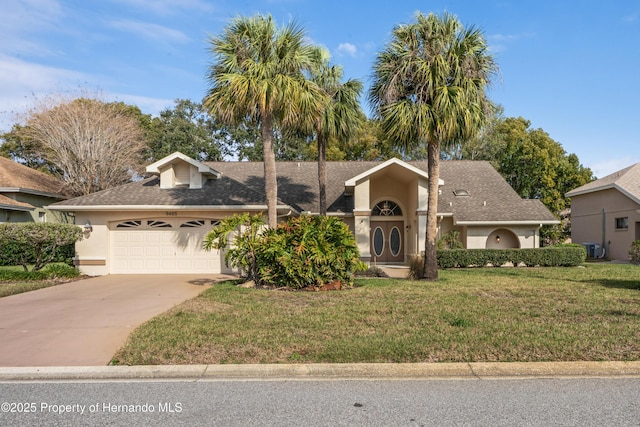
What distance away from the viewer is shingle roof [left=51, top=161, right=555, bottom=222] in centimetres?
1705

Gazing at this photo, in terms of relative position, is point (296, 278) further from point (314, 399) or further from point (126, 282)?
point (314, 399)

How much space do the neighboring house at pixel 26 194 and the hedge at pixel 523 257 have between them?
19.5 meters

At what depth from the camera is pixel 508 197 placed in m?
23.0

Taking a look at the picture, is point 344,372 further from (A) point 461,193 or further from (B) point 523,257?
(A) point 461,193

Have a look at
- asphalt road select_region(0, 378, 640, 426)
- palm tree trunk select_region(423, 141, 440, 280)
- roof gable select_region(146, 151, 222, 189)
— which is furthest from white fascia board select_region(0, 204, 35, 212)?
palm tree trunk select_region(423, 141, 440, 280)

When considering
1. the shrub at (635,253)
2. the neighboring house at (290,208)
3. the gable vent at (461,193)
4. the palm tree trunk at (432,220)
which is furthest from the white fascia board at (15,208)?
the shrub at (635,253)

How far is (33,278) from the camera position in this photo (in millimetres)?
14625

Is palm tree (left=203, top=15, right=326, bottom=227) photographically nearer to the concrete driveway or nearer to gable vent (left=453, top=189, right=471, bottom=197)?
the concrete driveway

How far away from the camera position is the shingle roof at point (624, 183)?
2434cm

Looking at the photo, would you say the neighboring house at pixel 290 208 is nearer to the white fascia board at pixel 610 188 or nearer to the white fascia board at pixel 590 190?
the white fascia board at pixel 610 188

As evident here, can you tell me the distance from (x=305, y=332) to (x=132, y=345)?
2636mm

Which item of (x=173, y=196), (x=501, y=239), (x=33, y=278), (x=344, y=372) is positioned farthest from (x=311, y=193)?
(x=344, y=372)

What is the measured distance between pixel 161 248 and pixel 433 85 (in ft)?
37.9

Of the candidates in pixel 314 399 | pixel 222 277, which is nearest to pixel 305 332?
pixel 314 399
